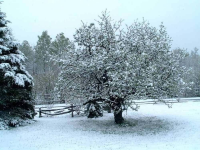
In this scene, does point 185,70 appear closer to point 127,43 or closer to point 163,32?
point 163,32

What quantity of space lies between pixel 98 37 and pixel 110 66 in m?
2.66

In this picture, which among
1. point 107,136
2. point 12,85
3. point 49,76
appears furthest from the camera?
point 49,76

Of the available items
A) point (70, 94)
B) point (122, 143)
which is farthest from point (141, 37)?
point (122, 143)

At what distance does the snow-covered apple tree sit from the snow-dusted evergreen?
2.99 m

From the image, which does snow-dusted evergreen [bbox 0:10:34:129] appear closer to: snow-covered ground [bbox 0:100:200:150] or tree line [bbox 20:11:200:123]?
snow-covered ground [bbox 0:100:200:150]

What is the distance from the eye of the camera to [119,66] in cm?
1251

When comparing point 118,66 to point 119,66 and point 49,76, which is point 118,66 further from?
point 49,76

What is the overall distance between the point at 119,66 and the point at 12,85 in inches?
305

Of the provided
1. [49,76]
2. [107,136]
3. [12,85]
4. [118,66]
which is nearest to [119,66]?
[118,66]

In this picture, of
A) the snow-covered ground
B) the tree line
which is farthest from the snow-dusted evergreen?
the tree line

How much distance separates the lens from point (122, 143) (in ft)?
34.2

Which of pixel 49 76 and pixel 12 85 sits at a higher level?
pixel 49 76

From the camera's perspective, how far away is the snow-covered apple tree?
12.0m

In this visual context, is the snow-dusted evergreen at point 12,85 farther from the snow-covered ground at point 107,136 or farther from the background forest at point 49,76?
the background forest at point 49,76
